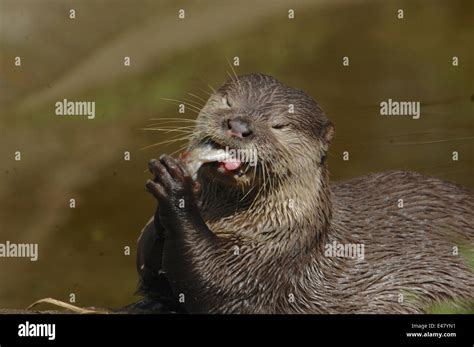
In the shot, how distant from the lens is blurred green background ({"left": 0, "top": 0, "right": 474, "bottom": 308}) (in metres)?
5.61

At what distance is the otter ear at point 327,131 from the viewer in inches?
207

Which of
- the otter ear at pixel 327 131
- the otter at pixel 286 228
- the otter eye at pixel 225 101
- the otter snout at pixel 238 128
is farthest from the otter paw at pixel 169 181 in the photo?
the otter ear at pixel 327 131

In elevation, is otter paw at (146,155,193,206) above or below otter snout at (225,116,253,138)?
below

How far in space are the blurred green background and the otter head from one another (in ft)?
1.17

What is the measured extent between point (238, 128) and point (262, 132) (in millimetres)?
143

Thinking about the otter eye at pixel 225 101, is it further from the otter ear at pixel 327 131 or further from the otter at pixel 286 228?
the otter ear at pixel 327 131

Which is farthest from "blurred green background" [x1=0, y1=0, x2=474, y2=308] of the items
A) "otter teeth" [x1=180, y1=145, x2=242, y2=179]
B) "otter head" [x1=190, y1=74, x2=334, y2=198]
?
"otter teeth" [x1=180, y1=145, x2=242, y2=179]

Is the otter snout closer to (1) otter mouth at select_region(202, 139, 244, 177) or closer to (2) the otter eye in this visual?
(1) otter mouth at select_region(202, 139, 244, 177)

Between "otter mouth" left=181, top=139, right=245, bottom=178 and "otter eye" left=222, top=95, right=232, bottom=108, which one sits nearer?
"otter mouth" left=181, top=139, right=245, bottom=178

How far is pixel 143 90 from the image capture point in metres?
5.65

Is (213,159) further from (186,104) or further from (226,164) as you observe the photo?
(186,104)

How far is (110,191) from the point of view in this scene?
5621 mm

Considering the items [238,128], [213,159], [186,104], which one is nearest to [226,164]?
[213,159]
